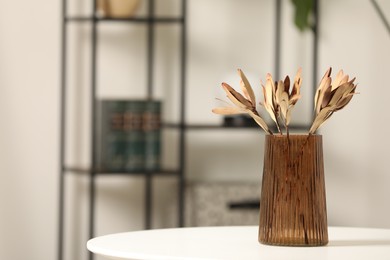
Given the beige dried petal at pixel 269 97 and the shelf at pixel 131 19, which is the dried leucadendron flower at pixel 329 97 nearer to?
the beige dried petal at pixel 269 97

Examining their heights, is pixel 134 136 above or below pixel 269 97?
below

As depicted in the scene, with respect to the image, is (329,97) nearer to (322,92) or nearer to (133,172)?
(322,92)

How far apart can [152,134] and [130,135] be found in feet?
0.26

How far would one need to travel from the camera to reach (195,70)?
3.29 metres

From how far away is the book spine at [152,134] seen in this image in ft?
9.96

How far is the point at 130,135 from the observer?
119 inches

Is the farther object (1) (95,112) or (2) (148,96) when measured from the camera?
(2) (148,96)

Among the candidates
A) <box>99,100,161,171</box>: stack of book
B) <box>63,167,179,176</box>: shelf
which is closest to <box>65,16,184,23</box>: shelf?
<box>99,100,161,171</box>: stack of book

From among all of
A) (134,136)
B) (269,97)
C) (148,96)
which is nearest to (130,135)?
(134,136)

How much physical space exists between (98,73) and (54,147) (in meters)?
0.33

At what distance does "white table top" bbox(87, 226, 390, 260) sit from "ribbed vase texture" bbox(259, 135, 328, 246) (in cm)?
3

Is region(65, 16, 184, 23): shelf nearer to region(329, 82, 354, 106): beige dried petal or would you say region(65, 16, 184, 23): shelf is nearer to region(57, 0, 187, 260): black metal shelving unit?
region(57, 0, 187, 260): black metal shelving unit

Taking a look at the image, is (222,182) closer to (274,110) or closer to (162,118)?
(162,118)

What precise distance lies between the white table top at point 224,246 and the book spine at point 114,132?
117cm
